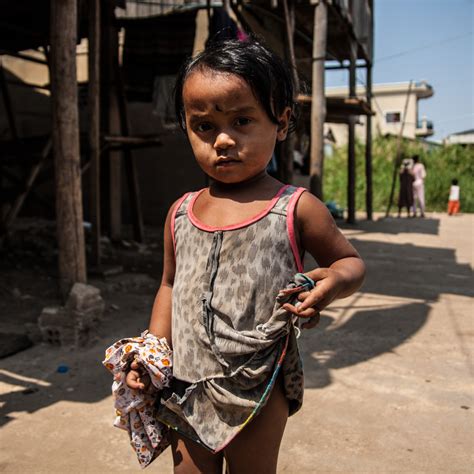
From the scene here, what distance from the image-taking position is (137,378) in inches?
55.4

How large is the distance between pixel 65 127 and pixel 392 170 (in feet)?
55.5

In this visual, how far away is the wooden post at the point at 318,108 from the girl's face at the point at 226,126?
21.5 ft

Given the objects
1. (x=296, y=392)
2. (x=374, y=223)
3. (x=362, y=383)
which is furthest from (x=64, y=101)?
(x=374, y=223)

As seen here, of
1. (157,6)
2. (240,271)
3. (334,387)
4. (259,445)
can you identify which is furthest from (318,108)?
(259,445)

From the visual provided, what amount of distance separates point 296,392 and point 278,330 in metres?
0.22

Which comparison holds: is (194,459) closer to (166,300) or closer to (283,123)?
(166,300)

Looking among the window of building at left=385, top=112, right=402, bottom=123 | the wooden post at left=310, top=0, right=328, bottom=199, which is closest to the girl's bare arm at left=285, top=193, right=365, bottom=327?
the wooden post at left=310, top=0, right=328, bottom=199

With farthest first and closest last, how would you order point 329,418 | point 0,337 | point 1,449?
point 0,337 < point 329,418 < point 1,449

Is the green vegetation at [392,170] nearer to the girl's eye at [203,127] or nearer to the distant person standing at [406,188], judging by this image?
the distant person standing at [406,188]

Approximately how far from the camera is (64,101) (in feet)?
13.9

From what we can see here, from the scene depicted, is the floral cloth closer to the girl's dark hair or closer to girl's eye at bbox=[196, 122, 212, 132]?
girl's eye at bbox=[196, 122, 212, 132]

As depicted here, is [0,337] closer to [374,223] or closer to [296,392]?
[296,392]

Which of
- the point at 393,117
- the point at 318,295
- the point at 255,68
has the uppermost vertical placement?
the point at 393,117

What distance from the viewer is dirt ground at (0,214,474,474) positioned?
253 centimetres
